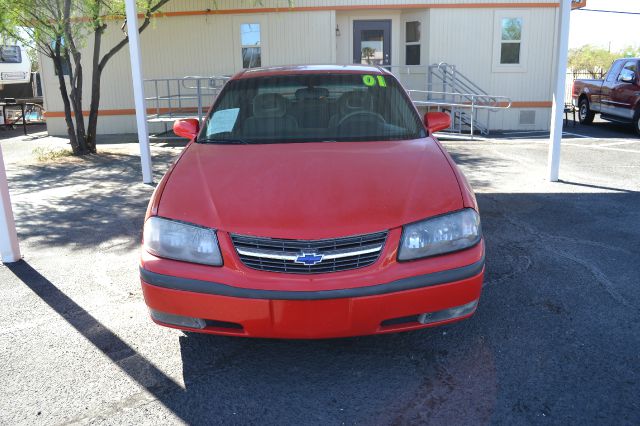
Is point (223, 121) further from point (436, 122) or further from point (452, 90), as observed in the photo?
point (452, 90)

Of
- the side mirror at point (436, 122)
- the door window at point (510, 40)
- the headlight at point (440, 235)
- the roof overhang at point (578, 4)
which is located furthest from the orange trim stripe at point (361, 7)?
the headlight at point (440, 235)

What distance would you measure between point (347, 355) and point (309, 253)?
2.76 feet

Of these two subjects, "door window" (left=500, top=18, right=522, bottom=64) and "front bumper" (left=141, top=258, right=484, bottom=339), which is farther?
"door window" (left=500, top=18, right=522, bottom=64)

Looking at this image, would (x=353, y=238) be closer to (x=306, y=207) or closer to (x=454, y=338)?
(x=306, y=207)

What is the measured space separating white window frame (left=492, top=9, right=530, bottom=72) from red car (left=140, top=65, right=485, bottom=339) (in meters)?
12.0

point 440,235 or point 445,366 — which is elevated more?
point 440,235

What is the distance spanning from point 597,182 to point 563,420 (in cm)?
598

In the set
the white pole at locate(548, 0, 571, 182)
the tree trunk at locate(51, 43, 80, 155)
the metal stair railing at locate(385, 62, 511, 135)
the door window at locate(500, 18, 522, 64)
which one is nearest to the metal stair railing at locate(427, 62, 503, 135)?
the metal stair railing at locate(385, 62, 511, 135)

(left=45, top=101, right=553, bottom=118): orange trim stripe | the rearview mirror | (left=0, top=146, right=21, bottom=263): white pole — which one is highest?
the rearview mirror

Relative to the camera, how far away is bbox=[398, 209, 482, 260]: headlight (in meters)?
2.79

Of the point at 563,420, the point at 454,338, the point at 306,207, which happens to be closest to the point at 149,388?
the point at 306,207

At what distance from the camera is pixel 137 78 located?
773 cm

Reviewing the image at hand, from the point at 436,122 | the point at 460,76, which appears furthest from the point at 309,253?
the point at 460,76

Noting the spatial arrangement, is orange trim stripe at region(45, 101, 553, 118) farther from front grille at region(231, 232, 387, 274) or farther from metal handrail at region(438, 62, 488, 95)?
front grille at region(231, 232, 387, 274)
